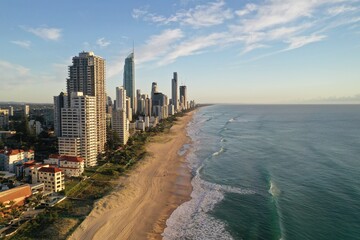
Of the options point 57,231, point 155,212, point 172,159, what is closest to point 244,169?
point 172,159

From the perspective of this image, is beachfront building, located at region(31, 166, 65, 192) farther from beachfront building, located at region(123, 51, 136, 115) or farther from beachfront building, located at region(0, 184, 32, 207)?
beachfront building, located at region(123, 51, 136, 115)

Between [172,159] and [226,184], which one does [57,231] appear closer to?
[226,184]

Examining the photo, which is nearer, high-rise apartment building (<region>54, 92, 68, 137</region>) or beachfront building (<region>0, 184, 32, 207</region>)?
beachfront building (<region>0, 184, 32, 207</region>)

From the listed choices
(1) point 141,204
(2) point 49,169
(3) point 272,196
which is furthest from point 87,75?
(3) point 272,196

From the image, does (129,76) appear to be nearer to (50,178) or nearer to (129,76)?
(129,76)

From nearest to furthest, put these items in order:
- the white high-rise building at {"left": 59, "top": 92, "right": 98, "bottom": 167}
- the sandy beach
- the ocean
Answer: the ocean
the sandy beach
the white high-rise building at {"left": 59, "top": 92, "right": 98, "bottom": 167}

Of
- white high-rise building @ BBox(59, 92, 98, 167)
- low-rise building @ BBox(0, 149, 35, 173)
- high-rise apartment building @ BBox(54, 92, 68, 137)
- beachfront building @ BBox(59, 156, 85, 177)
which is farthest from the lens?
high-rise apartment building @ BBox(54, 92, 68, 137)

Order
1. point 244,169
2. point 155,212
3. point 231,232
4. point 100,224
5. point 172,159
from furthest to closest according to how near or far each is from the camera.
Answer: point 172,159 < point 244,169 < point 155,212 < point 100,224 < point 231,232

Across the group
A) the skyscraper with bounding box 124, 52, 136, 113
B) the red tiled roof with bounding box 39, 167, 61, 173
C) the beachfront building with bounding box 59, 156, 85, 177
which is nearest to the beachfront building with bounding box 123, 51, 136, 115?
the skyscraper with bounding box 124, 52, 136, 113
